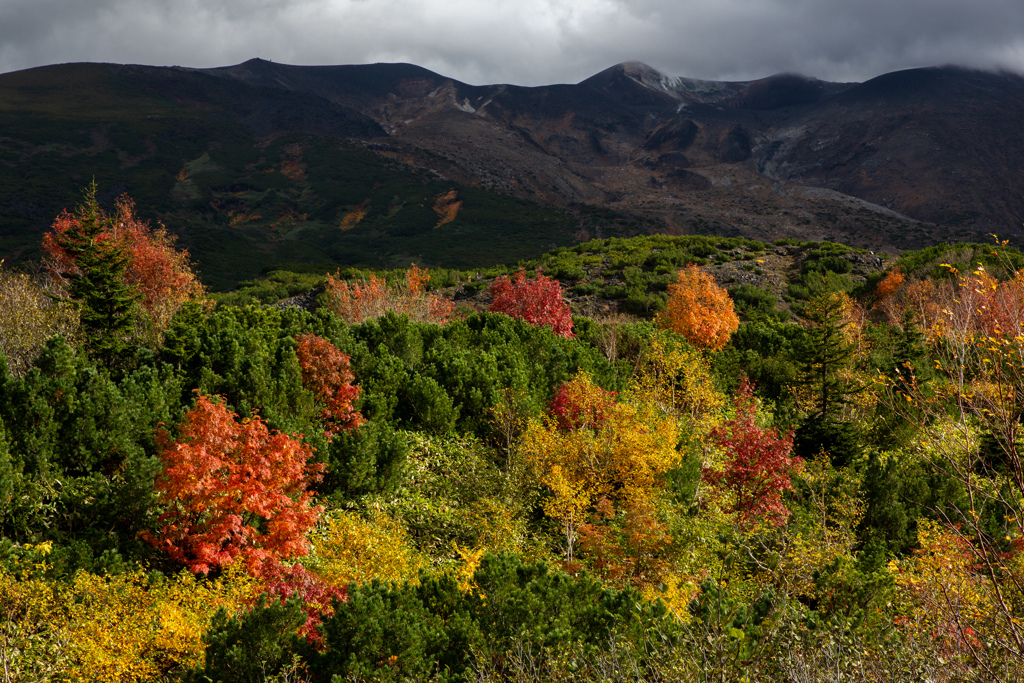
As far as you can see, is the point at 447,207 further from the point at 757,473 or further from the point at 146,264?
the point at 757,473

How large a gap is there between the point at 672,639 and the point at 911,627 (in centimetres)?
318

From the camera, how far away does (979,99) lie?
14488cm

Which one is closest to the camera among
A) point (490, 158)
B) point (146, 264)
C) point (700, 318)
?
point (700, 318)

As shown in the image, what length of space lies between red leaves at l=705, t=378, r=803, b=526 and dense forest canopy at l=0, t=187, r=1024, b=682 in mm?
74

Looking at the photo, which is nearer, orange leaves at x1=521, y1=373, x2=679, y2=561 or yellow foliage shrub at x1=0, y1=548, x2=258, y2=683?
yellow foliage shrub at x1=0, y1=548, x2=258, y2=683

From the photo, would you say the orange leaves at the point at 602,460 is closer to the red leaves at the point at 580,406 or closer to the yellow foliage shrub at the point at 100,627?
the red leaves at the point at 580,406

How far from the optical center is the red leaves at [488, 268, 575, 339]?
23.9 m

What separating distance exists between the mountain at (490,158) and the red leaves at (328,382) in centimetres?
5054

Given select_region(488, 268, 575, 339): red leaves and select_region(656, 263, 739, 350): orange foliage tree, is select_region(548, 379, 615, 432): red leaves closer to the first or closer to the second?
select_region(488, 268, 575, 339): red leaves

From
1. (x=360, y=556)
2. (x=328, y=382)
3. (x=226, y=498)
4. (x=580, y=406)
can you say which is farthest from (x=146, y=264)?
(x=360, y=556)

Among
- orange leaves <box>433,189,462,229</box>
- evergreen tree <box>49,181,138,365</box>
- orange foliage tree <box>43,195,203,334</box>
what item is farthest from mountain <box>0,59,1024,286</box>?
evergreen tree <box>49,181,138,365</box>

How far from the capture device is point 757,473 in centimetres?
1366

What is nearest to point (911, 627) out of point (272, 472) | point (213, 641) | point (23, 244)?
point (213, 641)

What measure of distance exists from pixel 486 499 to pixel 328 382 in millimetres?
5362
